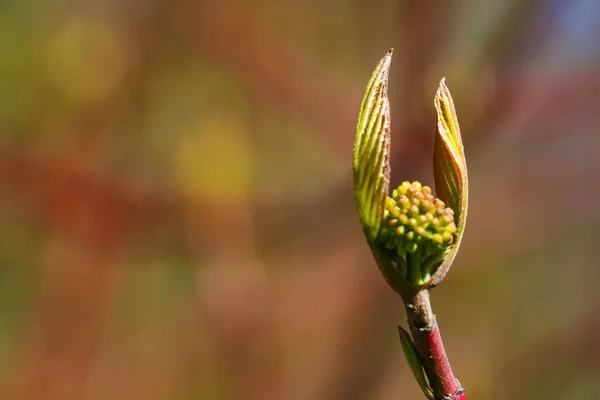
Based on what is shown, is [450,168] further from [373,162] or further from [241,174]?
[241,174]

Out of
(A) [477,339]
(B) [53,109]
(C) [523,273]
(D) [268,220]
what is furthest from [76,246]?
(C) [523,273]

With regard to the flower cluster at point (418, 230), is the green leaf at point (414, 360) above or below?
below

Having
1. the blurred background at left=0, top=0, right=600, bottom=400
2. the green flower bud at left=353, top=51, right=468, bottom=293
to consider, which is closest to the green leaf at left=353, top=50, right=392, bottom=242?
the green flower bud at left=353, top=51, right=468, bottom=293

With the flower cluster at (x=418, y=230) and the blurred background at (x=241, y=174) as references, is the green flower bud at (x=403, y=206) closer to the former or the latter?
the flower cluster at (x=418, y=230)

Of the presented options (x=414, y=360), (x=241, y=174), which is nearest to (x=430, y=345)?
(x=414, y=360)

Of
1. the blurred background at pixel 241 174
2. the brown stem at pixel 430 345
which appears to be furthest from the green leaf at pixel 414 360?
the blurred background at pixel 241 174

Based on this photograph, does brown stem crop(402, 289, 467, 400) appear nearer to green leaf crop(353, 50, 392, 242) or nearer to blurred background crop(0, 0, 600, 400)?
green leaf crop(353, 50, 392, 242)
